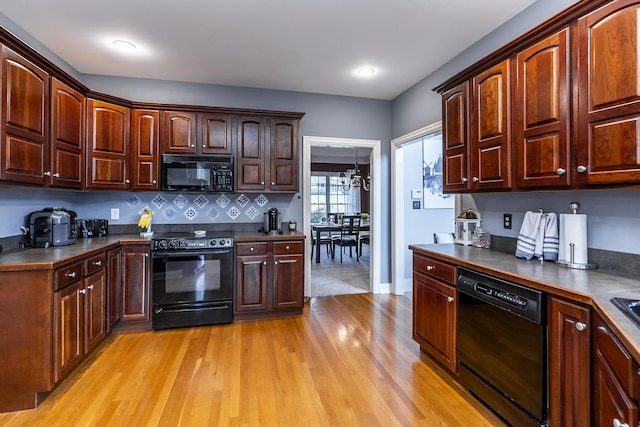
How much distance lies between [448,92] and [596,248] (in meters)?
Answer: 1.53

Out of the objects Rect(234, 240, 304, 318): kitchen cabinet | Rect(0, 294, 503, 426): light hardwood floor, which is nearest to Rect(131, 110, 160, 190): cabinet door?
Rect(234, 240, 304, 318): kitchen cabinet

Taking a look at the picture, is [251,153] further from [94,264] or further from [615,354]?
[615,354]

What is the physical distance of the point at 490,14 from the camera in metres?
2.44

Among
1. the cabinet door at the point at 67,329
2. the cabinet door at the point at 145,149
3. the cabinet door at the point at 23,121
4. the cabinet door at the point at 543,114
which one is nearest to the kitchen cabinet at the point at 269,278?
the cabinet door at the point at 145,149

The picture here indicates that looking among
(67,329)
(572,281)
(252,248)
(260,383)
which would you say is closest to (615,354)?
(572,281)

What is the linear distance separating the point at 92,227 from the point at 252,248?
66.3 inches

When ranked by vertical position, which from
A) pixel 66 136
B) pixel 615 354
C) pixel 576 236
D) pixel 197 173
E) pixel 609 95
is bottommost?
pixel 615 354

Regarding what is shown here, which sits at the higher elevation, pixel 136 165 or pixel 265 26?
pixel 265 26

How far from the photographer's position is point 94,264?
8.38ft

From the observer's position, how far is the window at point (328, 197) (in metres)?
9.49

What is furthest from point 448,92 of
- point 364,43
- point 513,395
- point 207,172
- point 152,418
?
point 152,418

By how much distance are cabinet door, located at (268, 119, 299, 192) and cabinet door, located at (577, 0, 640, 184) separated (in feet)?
8.68

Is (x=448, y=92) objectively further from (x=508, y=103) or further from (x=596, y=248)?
(x=596, y=248)

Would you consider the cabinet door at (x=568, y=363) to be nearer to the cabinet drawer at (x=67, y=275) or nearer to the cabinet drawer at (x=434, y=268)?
the cabinet drawer at (x=434, y=268)
